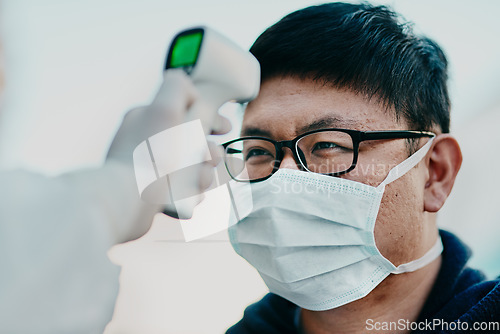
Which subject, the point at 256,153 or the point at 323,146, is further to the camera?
the point at 256,153

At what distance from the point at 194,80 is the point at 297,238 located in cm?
68

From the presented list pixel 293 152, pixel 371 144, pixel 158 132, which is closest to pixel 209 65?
pixel 158 132

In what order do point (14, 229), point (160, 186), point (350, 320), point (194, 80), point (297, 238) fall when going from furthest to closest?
point (350, 320) < point (297, 238) < point (194, 80) < point (160, 186) < point (14, 229)

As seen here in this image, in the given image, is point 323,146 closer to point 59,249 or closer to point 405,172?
point 405,172

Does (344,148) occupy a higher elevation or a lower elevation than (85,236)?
lower

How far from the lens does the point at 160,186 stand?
2.18 ft

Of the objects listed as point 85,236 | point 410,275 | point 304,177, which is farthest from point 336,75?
point 85,236

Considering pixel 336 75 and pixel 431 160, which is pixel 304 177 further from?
pixel 431 160

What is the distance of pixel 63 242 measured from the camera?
20.3 inches

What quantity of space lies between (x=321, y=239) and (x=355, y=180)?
22cm

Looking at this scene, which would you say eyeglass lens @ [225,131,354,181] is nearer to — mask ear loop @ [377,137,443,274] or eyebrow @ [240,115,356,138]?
eyebrow @ [240,115,356,138]

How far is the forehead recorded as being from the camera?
1.40m

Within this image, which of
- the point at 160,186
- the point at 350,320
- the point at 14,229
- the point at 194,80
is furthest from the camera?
the point at 350,320

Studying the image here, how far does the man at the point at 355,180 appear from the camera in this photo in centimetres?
132
